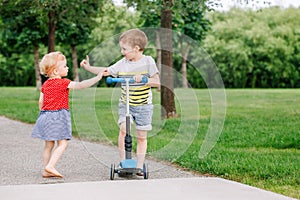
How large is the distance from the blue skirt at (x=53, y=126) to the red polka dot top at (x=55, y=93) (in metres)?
0.06

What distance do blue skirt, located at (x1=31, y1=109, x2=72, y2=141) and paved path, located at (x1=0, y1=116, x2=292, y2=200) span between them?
45cm

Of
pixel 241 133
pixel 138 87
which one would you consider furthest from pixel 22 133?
pixel 138 87

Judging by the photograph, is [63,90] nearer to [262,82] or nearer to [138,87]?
[138,87]

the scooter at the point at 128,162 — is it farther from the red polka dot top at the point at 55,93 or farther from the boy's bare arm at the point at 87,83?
the red polka dot top at the point at 55,93

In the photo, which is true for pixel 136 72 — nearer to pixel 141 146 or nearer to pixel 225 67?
pixel 141 146

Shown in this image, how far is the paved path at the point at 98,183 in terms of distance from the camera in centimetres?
587

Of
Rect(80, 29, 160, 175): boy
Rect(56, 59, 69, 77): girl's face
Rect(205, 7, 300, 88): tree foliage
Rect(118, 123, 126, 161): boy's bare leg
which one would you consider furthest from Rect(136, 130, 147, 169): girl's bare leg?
Rect(205, 7, 300, 88): tree foliage

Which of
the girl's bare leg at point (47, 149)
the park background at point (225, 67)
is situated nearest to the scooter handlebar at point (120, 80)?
the girl's bare leg at point (47, 149)

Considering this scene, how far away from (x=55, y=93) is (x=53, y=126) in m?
0.34

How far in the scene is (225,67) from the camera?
49594mm

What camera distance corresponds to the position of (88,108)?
776 cm

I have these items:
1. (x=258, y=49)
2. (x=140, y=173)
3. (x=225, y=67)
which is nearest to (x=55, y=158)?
(x=140, y=173)

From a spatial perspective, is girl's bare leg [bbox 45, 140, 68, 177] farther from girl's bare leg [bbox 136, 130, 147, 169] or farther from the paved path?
girl's bare leg [bbox 136, 130, 147, 169]

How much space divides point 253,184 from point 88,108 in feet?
7.06
